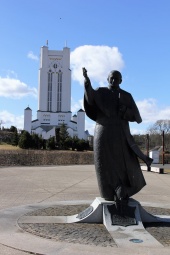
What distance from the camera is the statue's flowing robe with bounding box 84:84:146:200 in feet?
22.0

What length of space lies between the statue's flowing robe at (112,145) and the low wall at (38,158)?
24.5 metres

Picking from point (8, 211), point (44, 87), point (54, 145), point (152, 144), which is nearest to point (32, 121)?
point (44, 87)

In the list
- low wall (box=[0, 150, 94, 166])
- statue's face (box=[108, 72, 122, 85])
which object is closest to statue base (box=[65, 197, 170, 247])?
statue's face (box=[108, 72, 122, 85])

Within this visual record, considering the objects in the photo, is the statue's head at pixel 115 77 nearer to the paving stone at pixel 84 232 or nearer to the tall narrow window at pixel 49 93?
the paving stone at pixel 84 232

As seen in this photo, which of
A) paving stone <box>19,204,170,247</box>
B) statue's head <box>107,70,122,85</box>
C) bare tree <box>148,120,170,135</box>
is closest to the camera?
paving stone <box>19,204,170,247</box>

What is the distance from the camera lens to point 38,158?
34000 millimetres

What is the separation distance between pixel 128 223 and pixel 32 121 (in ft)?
284

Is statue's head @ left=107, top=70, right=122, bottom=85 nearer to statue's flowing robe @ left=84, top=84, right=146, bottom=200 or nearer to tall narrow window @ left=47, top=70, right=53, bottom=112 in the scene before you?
statue's flowing robe @ left=84, top=84, right=146, bottom=200

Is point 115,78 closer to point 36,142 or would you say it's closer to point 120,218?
point 120,218

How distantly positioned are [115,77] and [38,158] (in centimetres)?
2765

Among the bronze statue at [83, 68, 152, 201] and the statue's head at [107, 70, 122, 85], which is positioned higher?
the statue's head at [107, 70, 122, 85]

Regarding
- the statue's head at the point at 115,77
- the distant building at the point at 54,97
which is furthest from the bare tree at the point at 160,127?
the statue's head at the point at 115,77

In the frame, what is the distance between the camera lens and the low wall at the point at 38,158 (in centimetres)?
3145

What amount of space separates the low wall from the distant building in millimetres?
52656
